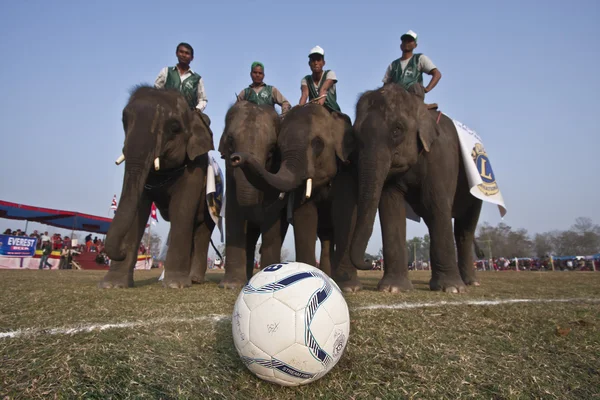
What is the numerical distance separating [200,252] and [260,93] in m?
3.52

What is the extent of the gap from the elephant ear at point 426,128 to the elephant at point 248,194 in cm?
248

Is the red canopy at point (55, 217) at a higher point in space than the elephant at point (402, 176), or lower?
higher

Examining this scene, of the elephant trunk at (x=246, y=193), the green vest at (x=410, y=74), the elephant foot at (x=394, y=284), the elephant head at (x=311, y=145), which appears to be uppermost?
the green vest at (x=410, y=74)

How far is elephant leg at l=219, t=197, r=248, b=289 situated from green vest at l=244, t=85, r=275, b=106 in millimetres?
2030

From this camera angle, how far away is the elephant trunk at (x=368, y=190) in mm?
5699

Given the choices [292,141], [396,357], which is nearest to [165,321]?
[396,357]

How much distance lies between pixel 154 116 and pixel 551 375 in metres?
6.04

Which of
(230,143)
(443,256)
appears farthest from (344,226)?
(230,143)

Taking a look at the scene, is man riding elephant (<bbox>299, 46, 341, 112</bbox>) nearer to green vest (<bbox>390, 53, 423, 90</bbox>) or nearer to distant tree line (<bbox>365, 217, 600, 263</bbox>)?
green vest (<bbox>390, 53, 423, 90</bbox>)

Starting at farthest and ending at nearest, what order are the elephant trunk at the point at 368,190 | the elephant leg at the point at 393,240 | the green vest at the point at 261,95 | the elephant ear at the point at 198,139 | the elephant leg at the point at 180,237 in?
1. the green vest at the point at 261,95
2. the elephant ear at the point at 198,139
3. the elephant leg at the point at 180,237
4. the elephant leg at the point at 393,240
5. the elephant trunk at the point at 368,190

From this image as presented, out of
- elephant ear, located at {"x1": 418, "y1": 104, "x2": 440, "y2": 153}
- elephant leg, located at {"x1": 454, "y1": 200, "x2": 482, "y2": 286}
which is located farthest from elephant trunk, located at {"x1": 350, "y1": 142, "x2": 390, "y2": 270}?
elephant leg, located at {"x1": 454, "y1": 200, "x2": 482, "y2": 286}

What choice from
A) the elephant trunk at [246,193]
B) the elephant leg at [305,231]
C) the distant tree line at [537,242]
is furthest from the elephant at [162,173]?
the distant tree line at [537,242]

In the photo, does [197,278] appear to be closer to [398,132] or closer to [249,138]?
[249,138]

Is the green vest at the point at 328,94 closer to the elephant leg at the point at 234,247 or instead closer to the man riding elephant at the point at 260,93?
the man riding elephant at the point at 260,93
